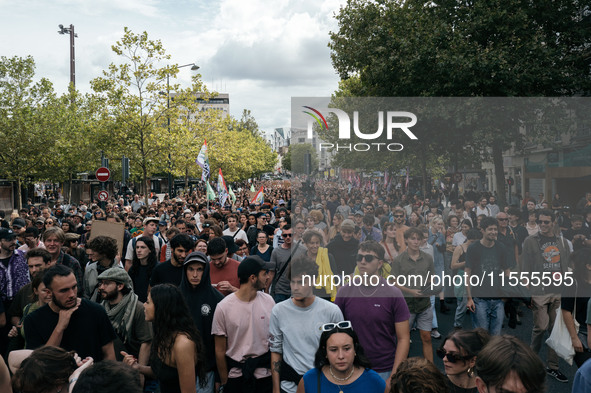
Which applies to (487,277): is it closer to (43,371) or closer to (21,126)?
(43,371)

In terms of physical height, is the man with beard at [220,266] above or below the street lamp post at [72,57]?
below

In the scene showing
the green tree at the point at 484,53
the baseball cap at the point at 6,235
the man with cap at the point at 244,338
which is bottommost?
the man with cap at the point at 244,338

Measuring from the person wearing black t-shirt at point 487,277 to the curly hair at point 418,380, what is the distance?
13.4 feet

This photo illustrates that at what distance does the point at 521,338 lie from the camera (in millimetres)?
7391

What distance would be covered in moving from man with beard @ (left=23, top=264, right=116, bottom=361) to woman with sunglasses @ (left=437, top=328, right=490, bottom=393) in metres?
2.40

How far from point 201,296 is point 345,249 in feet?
12.3

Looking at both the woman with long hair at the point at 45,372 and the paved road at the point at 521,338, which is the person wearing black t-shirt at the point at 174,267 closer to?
the woman with long hair at the point at 45,372

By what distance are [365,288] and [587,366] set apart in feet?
5.89

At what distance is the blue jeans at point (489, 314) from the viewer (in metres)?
6.50

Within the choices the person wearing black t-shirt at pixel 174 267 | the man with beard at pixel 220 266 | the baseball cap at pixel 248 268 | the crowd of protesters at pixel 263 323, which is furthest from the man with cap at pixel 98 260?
the baseball cap at pixel 248 268

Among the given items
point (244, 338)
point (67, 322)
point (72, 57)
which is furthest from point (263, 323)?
point (72, 57)

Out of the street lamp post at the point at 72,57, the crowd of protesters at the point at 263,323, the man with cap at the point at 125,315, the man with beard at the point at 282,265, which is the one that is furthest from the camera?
the street lamp post at the point at 72,57

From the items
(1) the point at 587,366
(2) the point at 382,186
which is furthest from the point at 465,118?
(1) the point at 587,366

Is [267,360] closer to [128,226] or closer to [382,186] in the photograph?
[128,226]
